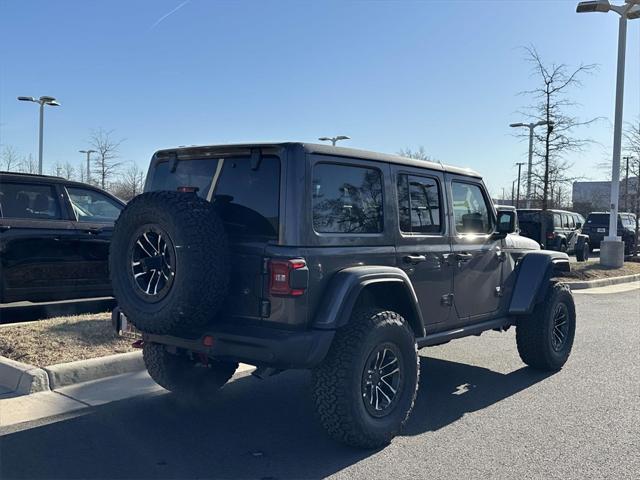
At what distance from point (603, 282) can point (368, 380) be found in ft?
39.1

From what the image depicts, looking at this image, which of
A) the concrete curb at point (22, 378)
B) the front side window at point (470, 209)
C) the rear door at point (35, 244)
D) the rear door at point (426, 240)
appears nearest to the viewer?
the rear door at point (426, 240)

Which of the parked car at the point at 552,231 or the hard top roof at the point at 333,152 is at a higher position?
the hard top roof at the point at 333,152

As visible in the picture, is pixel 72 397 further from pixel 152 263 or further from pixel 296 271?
pixel 296 271

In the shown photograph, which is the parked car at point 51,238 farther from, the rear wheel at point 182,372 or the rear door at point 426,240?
the rear door at point 426,240

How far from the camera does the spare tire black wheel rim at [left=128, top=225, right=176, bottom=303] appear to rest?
151 inches

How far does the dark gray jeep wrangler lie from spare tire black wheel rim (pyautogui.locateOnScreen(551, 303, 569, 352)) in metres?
1.93

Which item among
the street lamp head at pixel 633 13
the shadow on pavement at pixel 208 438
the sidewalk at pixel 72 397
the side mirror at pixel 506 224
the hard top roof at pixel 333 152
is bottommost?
the shadow on pavement at pixel 208 438

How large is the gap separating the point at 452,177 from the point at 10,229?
15.5 feet

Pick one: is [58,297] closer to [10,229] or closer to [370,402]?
[10,229]

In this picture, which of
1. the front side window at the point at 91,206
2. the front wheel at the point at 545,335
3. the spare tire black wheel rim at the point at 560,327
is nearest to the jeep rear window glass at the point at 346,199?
the front wheel at the point at 545,335

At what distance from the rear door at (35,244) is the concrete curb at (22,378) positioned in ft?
5.58

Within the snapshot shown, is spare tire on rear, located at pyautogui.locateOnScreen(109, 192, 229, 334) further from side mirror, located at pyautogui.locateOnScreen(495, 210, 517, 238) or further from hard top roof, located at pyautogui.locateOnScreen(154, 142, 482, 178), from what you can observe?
side mirror, located at pyautogui.locateOnScreen(495, 210, 517, 238)

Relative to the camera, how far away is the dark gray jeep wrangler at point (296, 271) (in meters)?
3.75

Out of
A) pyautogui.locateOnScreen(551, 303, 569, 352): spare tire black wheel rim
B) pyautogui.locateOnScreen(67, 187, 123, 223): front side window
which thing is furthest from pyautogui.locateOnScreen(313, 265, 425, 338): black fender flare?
pyautogui.locateOnScreen(67, 187, 123, 223): front side window
